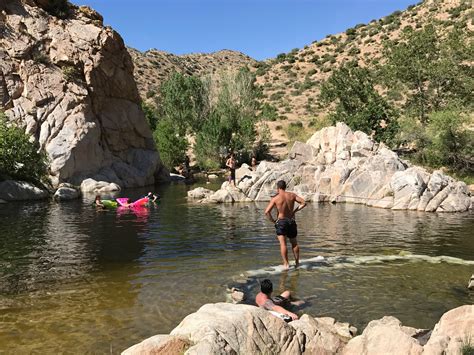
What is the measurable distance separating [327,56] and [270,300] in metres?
83.7

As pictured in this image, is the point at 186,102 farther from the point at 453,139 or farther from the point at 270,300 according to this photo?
the point at 270,300

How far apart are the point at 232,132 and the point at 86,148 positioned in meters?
18.9

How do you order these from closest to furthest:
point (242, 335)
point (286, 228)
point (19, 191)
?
point (242, 335), point (286, 228), point (19, 191)

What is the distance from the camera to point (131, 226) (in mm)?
20734

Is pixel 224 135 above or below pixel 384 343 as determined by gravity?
above

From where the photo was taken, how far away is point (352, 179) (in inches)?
1118

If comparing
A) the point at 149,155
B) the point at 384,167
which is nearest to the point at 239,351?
the point at 384,167

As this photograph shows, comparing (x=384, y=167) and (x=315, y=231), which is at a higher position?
(x=384, y=167)

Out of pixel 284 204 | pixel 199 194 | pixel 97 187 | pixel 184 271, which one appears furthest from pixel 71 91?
pixel 284 204

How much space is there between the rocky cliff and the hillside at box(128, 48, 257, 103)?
3695 centimetres

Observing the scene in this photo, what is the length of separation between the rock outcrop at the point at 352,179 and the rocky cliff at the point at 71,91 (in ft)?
52.3

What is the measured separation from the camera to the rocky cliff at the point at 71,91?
38.9m

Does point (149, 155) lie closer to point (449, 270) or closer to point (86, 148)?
point (86, 148)

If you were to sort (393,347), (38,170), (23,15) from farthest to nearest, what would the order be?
(23,15) → (38,170) → (393,347)
